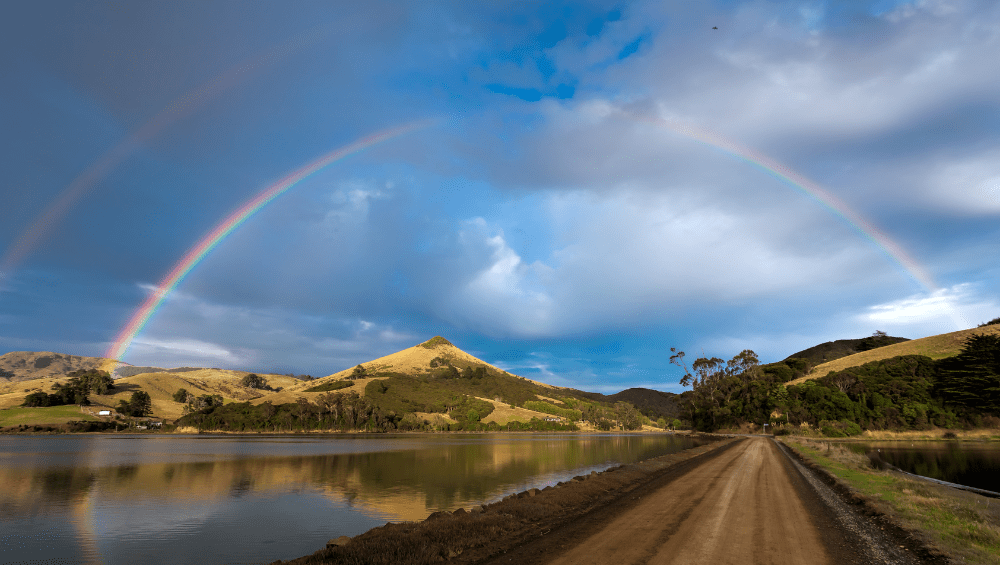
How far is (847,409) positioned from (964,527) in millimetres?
125017

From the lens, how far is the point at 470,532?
1881 centimetres

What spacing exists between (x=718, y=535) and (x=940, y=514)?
12672mm

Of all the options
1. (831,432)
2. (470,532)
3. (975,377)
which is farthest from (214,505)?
(975,377)

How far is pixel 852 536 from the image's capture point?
17.8 meters

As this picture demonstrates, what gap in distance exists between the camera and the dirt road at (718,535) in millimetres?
14852

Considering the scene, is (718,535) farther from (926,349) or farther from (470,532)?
(926,349)

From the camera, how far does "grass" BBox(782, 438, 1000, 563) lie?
15945 millimetres

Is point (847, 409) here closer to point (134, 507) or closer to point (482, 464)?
point (482, 464)

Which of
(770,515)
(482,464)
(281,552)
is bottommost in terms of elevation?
(482,464)

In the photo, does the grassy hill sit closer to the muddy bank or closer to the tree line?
the tree line

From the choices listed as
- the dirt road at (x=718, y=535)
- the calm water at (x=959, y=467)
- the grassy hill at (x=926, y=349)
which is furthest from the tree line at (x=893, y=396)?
the dirt road at (x=718, y=535)

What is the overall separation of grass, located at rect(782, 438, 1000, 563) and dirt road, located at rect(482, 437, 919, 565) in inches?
74.4

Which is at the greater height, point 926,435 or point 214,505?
point 214,505

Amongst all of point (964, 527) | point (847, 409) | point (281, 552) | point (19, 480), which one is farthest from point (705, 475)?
point (847, 409)
